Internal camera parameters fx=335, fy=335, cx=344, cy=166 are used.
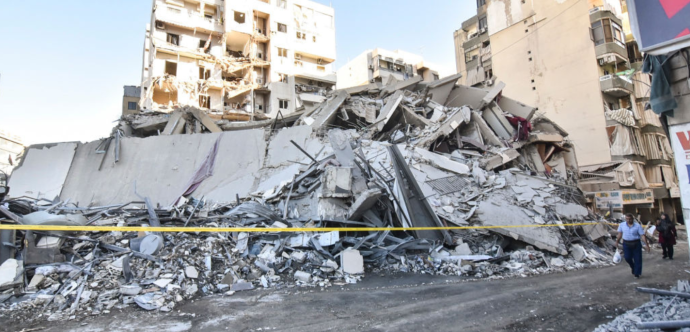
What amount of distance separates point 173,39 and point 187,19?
7.04 ft

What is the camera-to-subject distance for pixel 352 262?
6730 mm

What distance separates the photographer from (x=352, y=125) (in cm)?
1409

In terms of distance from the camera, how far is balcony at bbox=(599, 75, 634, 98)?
20984 millimetres

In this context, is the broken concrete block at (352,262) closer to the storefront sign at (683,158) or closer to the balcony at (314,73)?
the storefront sign at (683,158)

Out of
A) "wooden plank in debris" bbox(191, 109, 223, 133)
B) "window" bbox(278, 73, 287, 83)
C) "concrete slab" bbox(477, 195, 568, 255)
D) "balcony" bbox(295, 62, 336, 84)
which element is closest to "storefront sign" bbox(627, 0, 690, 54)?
"concrete slab" bbox(477, 195, 568, 255)

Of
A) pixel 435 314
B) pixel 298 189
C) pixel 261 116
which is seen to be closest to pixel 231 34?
pixel 261 116

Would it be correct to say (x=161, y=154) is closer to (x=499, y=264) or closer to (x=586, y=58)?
(x=499, y=264)

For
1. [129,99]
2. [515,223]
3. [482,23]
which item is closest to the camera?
[515,223]

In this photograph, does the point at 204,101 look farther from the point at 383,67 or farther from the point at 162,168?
the point at 383,67

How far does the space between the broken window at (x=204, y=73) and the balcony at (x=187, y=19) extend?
368 cm

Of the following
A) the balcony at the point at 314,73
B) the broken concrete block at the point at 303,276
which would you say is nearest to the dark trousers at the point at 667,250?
the broken concrete block at the point at 303,276

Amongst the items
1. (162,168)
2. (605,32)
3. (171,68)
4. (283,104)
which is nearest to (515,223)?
(162,168)

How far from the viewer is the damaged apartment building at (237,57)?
2841cm

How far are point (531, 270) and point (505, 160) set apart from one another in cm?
Result: 540
